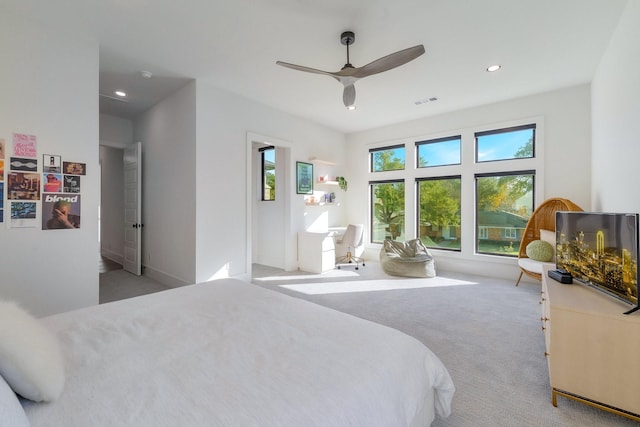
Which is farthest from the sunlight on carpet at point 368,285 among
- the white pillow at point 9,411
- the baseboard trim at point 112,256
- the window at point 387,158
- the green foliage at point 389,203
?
the baseboard trim at point 112,256

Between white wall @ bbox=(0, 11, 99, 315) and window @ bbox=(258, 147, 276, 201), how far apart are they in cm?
319

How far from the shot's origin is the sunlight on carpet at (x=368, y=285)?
12.8 feet

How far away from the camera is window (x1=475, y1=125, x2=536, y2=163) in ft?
14.3

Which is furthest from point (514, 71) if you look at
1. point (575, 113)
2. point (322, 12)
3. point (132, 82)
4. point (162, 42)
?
point (132, 82)

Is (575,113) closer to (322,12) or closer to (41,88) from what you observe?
(322,12)

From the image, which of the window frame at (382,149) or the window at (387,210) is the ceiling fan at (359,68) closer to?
the window frame at (382,149)

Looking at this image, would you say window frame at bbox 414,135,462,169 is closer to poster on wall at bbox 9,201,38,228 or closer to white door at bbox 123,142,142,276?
white door at bbox 123,142,142,276

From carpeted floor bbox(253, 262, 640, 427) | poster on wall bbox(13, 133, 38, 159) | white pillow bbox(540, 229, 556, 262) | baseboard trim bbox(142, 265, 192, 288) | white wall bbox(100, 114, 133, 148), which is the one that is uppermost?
white wall bbox(100, 114, 133, 148)

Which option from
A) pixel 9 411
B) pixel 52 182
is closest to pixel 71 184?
pixel 52 182

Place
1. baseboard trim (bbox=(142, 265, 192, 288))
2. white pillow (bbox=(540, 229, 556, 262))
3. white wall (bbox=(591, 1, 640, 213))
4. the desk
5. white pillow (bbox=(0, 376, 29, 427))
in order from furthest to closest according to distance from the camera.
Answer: the desk
baseboard trim (bbox=(142, 265, 192, 288))
white pillow (bbox=(540, 229, 556, 262))
white wall (bbox=(591, 1, 640, 213))
white pillow (bbox=(0, 376, 29, 427))

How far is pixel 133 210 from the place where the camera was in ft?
15.7

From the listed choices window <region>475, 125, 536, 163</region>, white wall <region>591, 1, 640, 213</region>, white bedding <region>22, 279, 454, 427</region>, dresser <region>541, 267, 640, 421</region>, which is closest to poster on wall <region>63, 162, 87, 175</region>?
white bedding <region>22, 279, 454, 427</region>

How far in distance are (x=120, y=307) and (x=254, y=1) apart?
246cm

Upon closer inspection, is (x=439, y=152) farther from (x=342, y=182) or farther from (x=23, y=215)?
(x=23, y=215)
